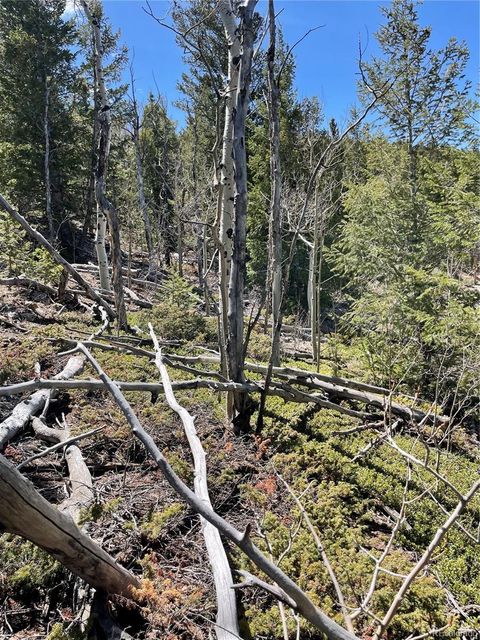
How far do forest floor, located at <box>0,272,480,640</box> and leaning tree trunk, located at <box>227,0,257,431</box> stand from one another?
0.56m

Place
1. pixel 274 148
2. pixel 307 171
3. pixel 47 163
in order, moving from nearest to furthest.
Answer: pixel 274 148 < pixel 307 171 < pixel 47 163

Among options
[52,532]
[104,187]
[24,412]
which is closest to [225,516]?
[52,532]

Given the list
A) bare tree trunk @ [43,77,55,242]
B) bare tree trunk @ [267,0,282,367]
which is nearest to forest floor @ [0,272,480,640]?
bare tree trunk @ [267,0,282,367]

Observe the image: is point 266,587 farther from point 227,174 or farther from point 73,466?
point 227,174

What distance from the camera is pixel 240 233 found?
16.5 feet

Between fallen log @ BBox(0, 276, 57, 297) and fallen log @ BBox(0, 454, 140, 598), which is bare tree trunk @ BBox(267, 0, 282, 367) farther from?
fallen log @ BBox(0, 276, 57, 297)

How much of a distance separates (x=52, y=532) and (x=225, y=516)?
6.42ft

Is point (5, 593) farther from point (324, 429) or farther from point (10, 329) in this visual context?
point (10, 329)

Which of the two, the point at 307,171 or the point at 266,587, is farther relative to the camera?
the point at 307,171

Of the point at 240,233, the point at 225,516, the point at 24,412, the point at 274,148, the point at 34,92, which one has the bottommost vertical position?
the point at 225,516

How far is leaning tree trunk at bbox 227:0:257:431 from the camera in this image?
478 centimetres

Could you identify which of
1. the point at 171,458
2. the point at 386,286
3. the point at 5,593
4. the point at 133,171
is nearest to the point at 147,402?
the point at 171,458

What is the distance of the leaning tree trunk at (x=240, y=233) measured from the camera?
4.78m

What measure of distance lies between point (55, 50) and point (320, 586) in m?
20.4
